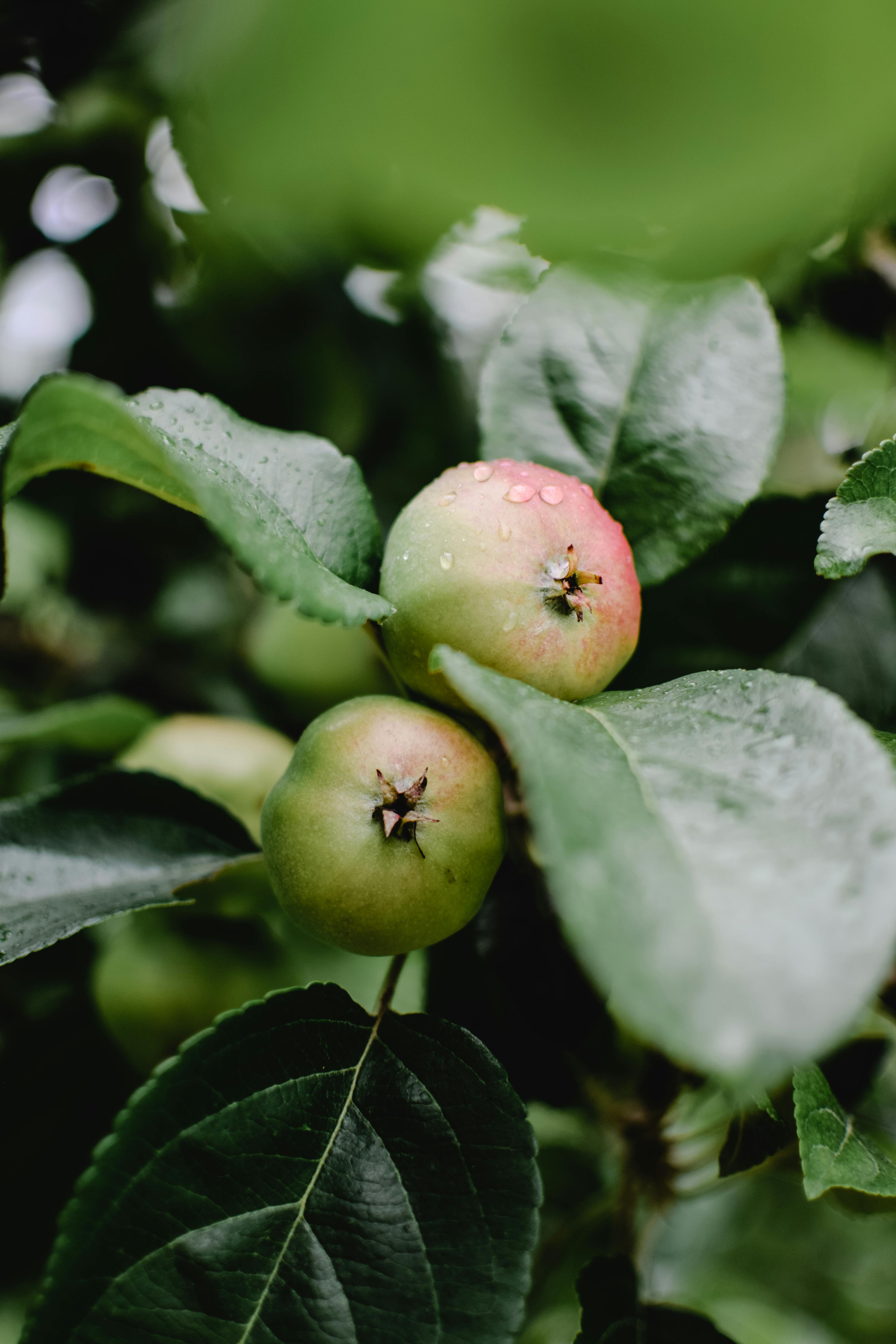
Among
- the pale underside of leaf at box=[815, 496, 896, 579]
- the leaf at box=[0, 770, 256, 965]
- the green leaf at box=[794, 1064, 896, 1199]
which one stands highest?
the pale underside of leaf at box=[815, 496, 896, 579]

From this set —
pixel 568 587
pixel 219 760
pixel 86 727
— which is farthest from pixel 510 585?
pixel 86 727

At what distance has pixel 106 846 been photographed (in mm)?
809

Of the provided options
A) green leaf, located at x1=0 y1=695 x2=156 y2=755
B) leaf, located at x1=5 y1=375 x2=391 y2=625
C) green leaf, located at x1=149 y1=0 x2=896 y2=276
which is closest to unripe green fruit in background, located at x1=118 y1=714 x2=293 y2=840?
green leaf, located at x1=0 y1=695 x2=156 y2=755

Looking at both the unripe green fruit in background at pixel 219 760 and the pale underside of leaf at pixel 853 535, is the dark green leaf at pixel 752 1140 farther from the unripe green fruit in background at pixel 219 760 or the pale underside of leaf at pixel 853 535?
the unripe green fruit in background at pixel 219 760

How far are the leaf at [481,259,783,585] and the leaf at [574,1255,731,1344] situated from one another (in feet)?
1.96

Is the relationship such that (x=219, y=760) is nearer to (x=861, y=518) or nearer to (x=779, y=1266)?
(x=861, y=518)

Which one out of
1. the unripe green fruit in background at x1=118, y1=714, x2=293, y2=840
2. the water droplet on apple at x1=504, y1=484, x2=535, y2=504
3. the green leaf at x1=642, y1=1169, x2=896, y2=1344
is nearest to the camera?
the water droplet on apple at x1=504, y1=484, x2=535, y2=504

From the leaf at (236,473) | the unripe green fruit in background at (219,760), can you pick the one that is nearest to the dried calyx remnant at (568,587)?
the leaf at (236,473)

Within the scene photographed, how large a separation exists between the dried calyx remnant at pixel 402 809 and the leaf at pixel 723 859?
3.7 inches

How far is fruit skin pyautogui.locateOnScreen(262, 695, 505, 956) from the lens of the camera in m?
0.56

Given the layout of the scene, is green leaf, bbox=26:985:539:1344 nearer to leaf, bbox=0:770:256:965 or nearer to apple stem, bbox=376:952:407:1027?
apple stem, bbox=376:952:407:1027

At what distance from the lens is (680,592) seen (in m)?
1.01

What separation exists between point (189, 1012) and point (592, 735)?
628 millimetres

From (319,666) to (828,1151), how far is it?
83cm
